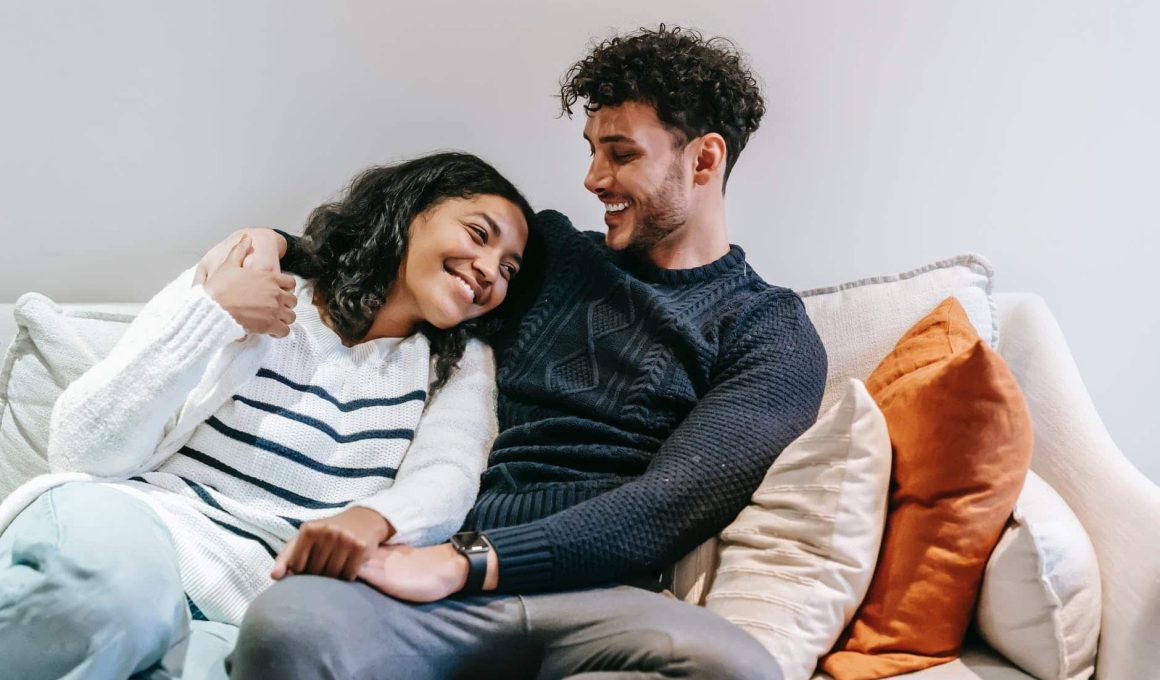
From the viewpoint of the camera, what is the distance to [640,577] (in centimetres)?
138

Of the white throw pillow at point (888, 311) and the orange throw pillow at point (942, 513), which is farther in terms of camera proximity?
the white throw pillow at point (888, 311)

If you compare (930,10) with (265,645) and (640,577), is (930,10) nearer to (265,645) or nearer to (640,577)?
(640,577)

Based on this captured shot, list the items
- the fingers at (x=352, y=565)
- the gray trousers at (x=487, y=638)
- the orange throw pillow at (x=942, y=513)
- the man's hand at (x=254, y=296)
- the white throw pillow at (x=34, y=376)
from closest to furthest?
1. the gray trousers at (x=487, y=638)
2. the fingers at (x=352, y=565)
3. the orange throw pillow at (x=942, y=513)
4. the man's hand at (x=254, y=296)
5. the white throw pillow at (x=34, y=376)

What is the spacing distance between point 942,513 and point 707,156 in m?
0.74

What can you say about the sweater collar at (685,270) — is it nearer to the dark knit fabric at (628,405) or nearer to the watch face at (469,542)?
the dark knit fabric at (628,405)

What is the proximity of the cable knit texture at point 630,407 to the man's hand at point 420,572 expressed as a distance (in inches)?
2.0

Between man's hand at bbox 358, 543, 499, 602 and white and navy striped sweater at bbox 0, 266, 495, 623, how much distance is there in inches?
1.7

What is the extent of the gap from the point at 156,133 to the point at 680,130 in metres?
1.00

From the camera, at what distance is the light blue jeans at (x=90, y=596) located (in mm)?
1054

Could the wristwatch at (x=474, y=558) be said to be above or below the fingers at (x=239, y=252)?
below

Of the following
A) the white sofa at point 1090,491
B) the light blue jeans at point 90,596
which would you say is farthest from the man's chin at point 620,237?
the light blue jeans at point 90,596

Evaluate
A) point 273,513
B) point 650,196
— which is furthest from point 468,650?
point 650,196

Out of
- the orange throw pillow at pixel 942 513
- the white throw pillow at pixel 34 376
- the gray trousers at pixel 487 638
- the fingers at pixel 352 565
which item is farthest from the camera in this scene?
the white throw pillow at pixel 34 376

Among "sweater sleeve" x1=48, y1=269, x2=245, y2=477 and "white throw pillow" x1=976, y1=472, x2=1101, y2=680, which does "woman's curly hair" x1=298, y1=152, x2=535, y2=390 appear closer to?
"sweater sleeve" x1=48, y1=269, x2=245, y2=477
